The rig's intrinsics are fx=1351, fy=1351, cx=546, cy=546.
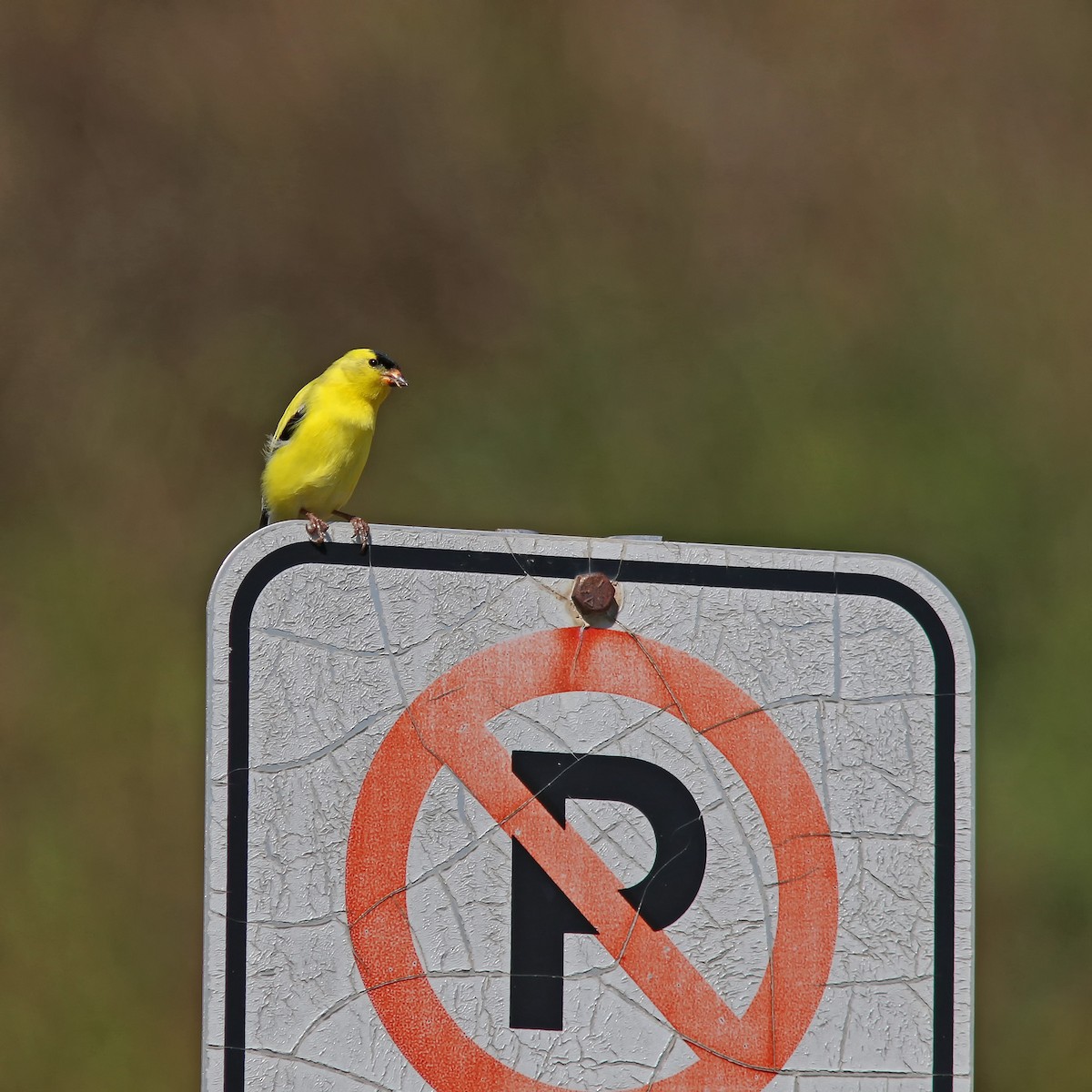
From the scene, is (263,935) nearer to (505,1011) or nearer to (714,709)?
(505,1011)

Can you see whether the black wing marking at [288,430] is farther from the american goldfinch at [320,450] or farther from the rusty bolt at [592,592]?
the rusty bolt at [592,592]

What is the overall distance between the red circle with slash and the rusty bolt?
0.03m

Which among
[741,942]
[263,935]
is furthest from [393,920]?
[741,942]

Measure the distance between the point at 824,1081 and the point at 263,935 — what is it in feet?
1.95

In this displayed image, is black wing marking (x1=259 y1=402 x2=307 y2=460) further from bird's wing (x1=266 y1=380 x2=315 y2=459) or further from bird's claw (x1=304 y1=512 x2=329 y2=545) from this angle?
bird's claw (x1=304 y1=512 x2=329 y2=545)

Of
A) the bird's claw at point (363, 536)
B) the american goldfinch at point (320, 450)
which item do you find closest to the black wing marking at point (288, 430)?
the american goldfinch at point (320, 450)

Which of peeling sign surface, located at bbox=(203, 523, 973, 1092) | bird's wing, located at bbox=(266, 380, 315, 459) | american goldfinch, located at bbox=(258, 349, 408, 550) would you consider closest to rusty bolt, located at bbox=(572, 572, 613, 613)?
peeling sign surface, located at bbox=(203, 523, 973, 1092)

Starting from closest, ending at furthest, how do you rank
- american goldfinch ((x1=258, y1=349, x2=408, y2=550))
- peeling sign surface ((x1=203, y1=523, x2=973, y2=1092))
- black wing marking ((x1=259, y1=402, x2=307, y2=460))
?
peeling sign surface ((x1=203, y1=523, x2=973, y2=1092))
american goldfinch ((x1=258, y1=349, x2=408, y2=550))
black wing marking ((x1=259, y1=402, x2=307, y2=460))

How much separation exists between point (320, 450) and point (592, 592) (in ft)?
5.16

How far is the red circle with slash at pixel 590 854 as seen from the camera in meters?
1.36

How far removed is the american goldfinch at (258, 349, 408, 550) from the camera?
2861mm

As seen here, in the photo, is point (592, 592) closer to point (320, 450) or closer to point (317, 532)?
point (317, 532)

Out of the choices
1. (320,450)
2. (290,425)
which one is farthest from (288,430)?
(320,450)

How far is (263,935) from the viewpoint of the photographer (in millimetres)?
1331
